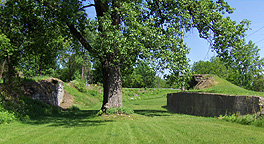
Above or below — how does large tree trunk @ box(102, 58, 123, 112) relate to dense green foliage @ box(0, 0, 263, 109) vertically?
below

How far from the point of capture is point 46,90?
2027cm

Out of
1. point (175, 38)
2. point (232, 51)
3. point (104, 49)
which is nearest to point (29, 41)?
point (104, 49)

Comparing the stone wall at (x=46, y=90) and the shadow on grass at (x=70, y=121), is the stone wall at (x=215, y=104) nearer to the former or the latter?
the shadow on grass at (x=70, y=121)

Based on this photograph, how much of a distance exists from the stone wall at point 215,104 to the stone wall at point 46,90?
10206 mm

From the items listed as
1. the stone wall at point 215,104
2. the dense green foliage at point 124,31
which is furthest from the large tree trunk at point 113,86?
the stone wall at point 215,104

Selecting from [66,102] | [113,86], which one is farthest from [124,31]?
[66,102]

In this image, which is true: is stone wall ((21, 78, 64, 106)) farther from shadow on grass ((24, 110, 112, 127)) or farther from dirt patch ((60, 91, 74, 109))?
shadow on grass ((24, 110, 112, 127))

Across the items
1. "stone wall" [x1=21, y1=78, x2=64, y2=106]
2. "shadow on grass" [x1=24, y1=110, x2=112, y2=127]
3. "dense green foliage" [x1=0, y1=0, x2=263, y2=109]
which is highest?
"dense green foliage" [x1=0, y1=0, x2=263, y2=109]

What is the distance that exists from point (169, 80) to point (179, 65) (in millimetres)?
941

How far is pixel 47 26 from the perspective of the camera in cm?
1602

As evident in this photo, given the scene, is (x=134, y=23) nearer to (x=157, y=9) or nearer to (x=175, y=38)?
(x=175, y=38)

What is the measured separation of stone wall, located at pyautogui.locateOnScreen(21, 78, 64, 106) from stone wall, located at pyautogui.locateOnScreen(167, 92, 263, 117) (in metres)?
10.2

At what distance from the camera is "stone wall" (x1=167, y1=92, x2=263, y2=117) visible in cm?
1023

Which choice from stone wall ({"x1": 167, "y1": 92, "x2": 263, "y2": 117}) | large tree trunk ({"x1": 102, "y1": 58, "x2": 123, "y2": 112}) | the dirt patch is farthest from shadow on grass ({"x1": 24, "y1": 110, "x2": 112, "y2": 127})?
the dirt patch
